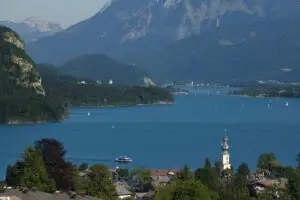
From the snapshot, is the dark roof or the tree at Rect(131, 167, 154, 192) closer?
the dark roof

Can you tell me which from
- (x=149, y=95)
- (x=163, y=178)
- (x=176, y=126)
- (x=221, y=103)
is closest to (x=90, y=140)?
(x=176, y=126)

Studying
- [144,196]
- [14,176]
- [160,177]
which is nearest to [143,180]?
[160,177]

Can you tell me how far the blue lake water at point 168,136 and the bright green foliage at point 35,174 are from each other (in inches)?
594

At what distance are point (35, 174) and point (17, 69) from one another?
277ft

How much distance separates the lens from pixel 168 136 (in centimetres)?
7219

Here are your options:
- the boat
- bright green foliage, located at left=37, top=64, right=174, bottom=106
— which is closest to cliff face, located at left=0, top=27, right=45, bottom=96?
bright green foliage, located at left=37, top=64, right=174, bottom=106

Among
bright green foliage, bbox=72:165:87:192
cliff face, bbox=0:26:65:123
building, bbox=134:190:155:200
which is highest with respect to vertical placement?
cliff face, bbox=0:26:65:123

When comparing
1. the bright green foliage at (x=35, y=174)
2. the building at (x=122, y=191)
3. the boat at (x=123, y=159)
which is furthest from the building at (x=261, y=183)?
the boat at (x=123, y=159)

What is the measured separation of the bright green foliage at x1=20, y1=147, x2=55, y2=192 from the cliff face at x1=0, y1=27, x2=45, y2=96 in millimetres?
80300

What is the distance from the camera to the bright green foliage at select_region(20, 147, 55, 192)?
82.7 ft

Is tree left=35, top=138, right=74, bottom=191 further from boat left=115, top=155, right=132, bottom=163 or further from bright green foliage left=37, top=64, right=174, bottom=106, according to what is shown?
bright green foliage left=37, top=64, right=174, bottom=106

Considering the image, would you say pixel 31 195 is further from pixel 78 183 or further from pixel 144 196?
→ pixel 144 196

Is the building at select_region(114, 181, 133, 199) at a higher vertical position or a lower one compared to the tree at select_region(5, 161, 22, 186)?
lower

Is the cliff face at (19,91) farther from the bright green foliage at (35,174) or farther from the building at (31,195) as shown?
the building at (31,195)
